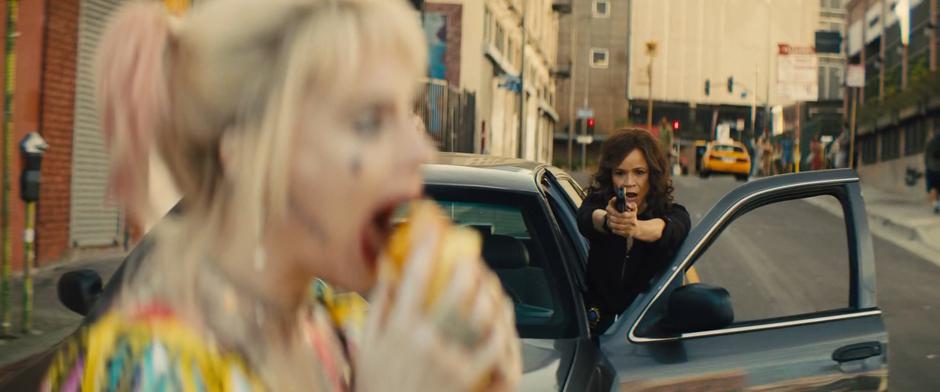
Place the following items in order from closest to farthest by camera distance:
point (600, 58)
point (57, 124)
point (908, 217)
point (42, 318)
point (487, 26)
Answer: point (42, 318) → point (57, 124) → point (908, 217) → point (487, 26) → point (600, 58)

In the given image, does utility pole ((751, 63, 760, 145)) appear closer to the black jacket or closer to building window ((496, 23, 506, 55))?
building window ((496, 23, 506, 55))

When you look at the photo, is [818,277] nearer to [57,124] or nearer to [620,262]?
[620,262]

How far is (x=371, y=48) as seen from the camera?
97 cm

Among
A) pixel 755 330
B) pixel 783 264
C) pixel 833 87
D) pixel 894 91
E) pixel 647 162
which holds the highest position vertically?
pixel 833 87

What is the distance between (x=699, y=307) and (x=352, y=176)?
2664 millimetres

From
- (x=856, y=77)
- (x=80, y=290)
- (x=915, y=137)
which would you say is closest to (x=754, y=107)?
(x=915, y=137)

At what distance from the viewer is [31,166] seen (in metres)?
8.51

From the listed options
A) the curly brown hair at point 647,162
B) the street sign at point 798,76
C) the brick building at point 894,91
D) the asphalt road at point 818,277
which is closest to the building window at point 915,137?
the brick building at point 894,91

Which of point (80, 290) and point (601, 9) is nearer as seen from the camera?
point (80, 290)

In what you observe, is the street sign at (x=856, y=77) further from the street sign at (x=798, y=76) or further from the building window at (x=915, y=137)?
the street sign at (x=798, y=76)

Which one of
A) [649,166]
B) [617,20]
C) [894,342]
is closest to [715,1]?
[617,20]

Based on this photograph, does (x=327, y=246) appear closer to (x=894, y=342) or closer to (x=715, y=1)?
(x=894, y=342)

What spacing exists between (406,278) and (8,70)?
26.6 ft

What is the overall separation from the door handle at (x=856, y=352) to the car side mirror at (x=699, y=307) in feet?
1.53
